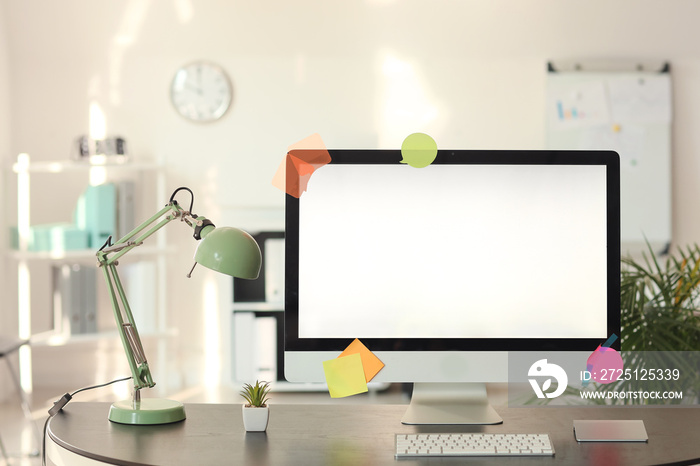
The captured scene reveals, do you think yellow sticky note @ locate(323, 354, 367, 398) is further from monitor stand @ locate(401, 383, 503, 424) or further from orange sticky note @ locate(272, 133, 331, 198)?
orange sticky note @ locate(272, 133, 331, 198)

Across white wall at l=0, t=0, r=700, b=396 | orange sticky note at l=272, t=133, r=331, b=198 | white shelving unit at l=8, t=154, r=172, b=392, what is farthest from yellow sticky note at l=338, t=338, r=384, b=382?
white wall at l=0, t=0, r=700, b=396

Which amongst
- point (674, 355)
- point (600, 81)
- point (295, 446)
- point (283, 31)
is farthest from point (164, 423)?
point (600, 81)

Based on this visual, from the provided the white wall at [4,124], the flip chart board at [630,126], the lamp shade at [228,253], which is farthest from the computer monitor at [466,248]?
the white wall at [4,124]

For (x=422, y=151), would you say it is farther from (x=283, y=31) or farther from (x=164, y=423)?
(x=283, y=31)

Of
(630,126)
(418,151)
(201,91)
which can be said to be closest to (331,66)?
(201,91)

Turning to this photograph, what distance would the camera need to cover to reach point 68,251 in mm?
3889

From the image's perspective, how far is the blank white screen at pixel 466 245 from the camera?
4.33 ft

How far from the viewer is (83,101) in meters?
4.23

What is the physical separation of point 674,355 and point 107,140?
3.07m

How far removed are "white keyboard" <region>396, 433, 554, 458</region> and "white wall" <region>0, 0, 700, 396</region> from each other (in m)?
3.13

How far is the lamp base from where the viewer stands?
1284 millimetres

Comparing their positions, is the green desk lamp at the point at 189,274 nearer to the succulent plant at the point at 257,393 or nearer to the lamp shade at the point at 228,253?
the lamp shade at the point at 228,253

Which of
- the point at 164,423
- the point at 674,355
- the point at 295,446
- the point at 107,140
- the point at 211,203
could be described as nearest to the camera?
the point at 295,446

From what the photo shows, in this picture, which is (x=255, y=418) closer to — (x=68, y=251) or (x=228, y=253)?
(x=228, y=253)
